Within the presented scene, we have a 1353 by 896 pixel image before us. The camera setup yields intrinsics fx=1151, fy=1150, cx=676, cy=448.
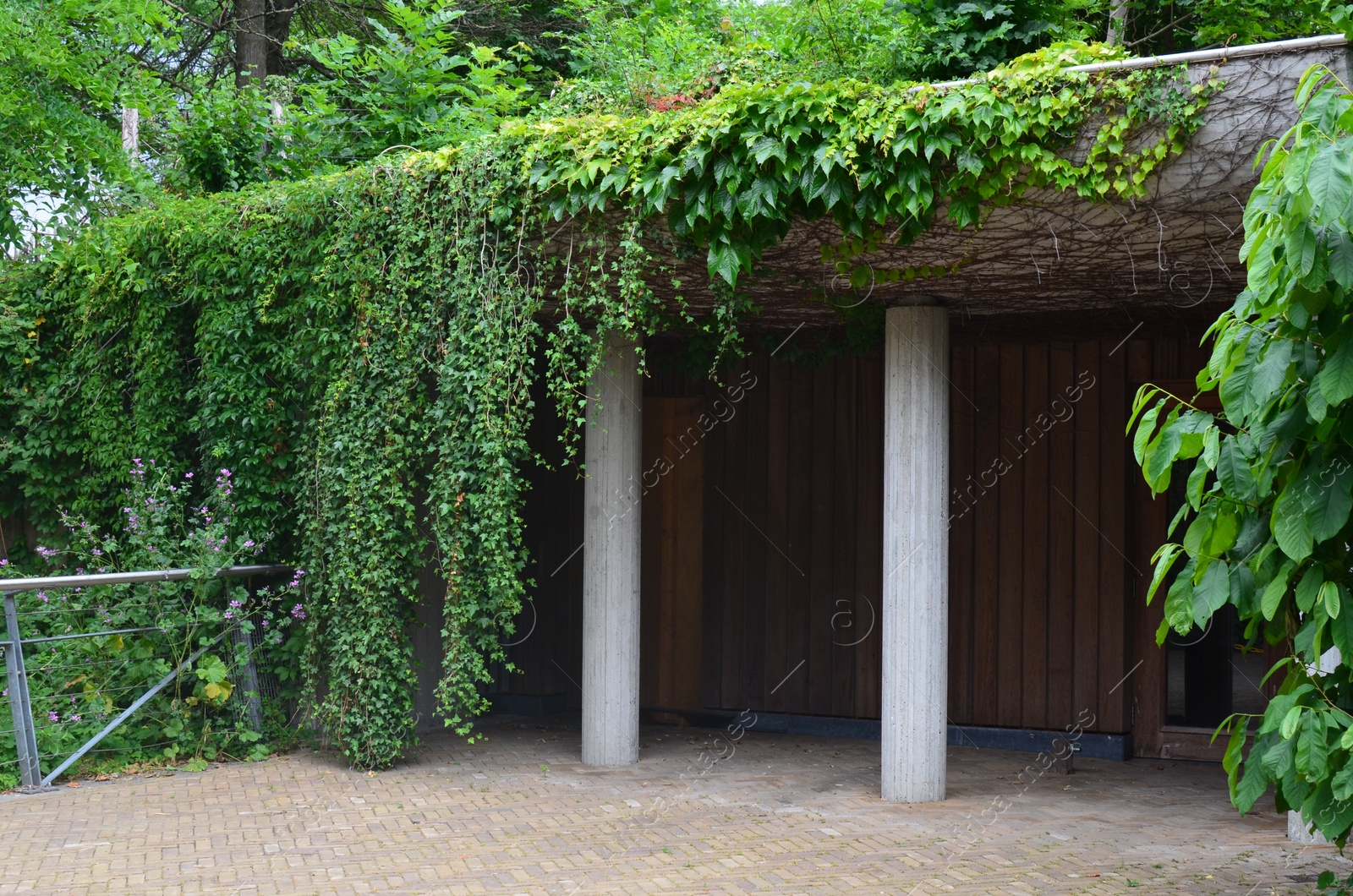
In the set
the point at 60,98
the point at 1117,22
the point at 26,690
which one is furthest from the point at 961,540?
the point at 60,98

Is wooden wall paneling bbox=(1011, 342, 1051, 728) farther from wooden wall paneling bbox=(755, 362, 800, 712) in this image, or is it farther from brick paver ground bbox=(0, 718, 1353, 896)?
wooden wall paneling bbox=(755, 362, 800, 712)

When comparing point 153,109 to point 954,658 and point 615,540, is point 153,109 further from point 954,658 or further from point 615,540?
point 954,658

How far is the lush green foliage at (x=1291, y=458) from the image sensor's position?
9.68ft

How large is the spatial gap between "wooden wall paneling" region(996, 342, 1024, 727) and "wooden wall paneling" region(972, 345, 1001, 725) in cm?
3

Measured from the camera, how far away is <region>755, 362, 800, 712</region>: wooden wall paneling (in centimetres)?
899

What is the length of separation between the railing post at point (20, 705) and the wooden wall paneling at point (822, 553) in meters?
5.22

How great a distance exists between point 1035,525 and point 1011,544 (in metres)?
0.23

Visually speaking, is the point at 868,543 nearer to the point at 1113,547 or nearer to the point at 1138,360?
the point at 1113,547

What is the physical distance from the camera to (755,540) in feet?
29.9

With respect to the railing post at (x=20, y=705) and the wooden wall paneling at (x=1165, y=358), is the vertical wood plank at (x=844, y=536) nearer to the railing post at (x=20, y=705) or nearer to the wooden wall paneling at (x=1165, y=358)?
the wooden wall paneling at (x=1165, y=358)

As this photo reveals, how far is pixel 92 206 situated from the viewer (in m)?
9.14

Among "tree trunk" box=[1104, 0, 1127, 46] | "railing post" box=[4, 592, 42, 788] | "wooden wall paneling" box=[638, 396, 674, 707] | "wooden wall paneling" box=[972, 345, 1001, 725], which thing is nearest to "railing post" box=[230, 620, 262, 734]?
"railing post" box=[4, 592, 42, 788]

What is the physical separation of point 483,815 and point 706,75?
3.95 metres

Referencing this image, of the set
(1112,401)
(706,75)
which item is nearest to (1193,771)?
(1112,401)
